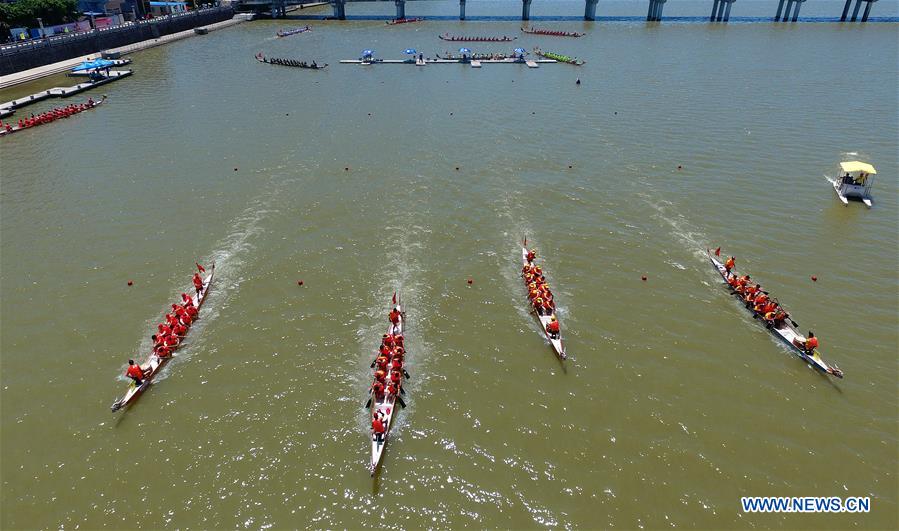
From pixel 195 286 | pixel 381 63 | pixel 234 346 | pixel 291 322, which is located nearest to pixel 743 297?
pixel 291 322

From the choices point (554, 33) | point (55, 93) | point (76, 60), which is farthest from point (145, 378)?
point (554, 33)

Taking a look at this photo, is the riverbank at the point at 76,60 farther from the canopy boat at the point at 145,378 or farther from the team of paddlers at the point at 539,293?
the team of paddlers at the point at 539,293

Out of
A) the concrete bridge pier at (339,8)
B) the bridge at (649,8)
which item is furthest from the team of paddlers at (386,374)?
the concrete bridge pier at (339,8)

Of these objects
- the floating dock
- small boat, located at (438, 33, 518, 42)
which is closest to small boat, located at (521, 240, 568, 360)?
the floating dock

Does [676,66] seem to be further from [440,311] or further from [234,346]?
[234,346]

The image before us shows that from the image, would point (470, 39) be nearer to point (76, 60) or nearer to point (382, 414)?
point (76, 60)

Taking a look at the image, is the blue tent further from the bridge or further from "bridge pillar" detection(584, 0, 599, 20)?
"bridge pillar" detection(584, 0, 599, 20)

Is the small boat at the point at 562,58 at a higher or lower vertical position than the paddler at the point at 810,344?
higher
